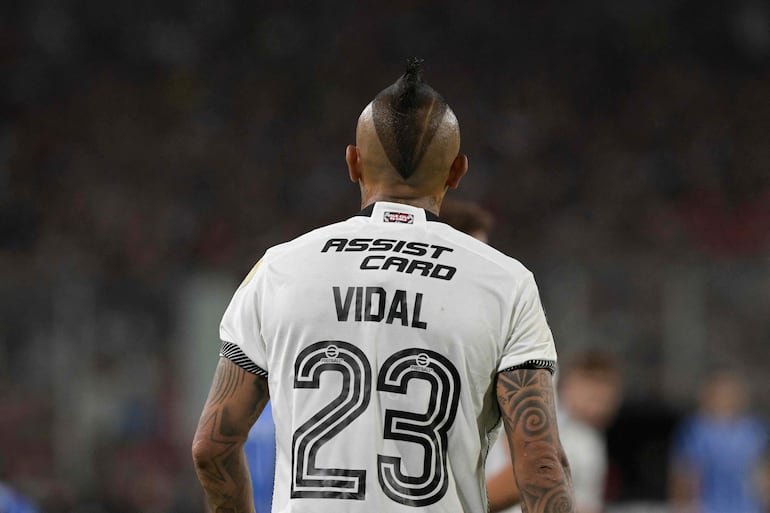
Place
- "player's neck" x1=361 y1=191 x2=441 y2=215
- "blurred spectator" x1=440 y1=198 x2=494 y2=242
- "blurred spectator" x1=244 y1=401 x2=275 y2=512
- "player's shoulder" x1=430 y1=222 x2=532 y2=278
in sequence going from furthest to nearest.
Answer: "blurred spectator" x1=244 y1=401 x2=275 y2=512 < "blurred spectator" x1=440 y1=198 x2=494 y2=242 < "player's neck" x1=361 y1=191 x2=441 y2=215 < "player's shoulder" x1=430 y1=222 x2=532 y2=278

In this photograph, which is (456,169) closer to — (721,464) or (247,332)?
(247,332)

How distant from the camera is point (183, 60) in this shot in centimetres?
1814

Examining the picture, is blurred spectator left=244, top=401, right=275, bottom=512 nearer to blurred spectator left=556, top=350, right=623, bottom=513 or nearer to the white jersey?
blurred spectator left=556, top=350, right=623, bottom=513

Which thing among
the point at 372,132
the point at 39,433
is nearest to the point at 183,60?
the point at 39,433

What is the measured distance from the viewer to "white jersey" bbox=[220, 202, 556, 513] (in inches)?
103

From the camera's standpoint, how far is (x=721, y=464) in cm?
1138

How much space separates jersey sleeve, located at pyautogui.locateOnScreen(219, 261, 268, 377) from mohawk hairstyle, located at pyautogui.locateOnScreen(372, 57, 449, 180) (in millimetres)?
394

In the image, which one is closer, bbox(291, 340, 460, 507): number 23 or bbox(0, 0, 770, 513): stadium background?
bbox(291, 340, 460, 507): number 23

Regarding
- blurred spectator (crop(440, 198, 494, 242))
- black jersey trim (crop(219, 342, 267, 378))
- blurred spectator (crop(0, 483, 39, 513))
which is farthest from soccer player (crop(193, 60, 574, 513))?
blurred spectator (crop(0, 483, 39, 513))

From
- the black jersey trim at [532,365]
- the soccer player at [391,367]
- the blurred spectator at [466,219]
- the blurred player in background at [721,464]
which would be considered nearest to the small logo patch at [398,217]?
the soccer player at [391,367]

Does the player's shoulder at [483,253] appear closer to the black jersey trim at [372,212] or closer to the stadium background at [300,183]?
the black jersey trim at [372,212]

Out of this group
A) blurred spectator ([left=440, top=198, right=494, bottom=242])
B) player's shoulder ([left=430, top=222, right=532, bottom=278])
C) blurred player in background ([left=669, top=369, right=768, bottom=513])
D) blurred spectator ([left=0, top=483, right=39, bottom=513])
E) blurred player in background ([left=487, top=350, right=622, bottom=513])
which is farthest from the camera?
blurred player in background ([left=669, top=369, right=768, bottom=513])

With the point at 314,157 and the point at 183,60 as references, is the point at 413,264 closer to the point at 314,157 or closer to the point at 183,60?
the point at 314,157

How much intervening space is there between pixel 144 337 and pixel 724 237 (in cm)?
718
